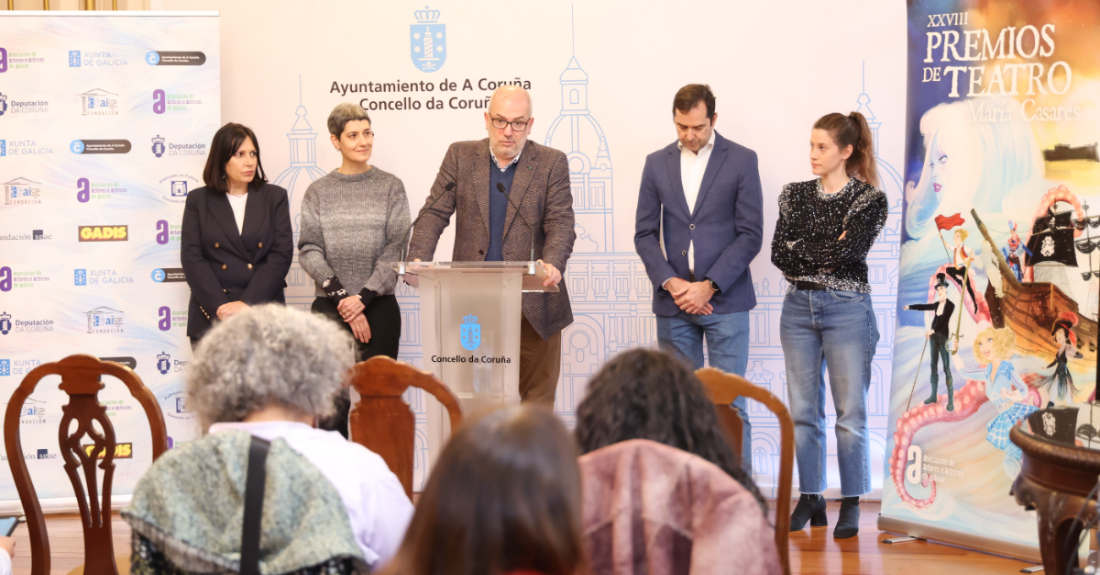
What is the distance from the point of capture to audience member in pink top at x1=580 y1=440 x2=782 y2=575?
1.28 metres

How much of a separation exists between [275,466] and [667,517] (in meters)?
0.57

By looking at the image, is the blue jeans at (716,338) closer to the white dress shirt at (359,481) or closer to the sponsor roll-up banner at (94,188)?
the sponsor roll-up banner at (94,188)

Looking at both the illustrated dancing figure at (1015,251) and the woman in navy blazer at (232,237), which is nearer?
the illustrated dancing figure at (1015,251)

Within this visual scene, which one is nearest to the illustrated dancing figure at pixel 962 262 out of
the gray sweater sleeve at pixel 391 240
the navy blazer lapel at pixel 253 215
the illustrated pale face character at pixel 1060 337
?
the illustrated pale face character at pixel 1060 337

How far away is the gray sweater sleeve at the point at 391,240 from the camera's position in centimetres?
391

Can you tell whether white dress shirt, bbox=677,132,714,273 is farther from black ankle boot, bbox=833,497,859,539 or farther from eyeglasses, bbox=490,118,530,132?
black ankle boot, bbox=833,497,859,539

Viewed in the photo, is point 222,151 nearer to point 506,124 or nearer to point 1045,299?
point 506,124

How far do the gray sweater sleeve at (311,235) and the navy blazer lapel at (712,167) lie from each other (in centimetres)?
165

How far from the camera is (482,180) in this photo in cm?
364

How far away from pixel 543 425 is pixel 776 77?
12.0ft

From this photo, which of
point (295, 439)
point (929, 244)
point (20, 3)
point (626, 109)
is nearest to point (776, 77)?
point (626, 109)

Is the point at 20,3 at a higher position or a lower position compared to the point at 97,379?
higher

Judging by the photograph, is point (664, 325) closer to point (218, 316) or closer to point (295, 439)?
point (218, 316)

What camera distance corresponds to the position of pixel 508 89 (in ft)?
11.3
